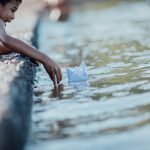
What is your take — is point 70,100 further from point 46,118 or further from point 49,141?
point 49,141

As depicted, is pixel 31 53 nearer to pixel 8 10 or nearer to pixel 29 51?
pixel 29 51

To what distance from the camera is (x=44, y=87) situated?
526cm

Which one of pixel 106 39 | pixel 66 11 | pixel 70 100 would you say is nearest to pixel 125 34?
pixel 106 39

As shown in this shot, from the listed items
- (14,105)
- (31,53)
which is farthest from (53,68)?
(14,105)

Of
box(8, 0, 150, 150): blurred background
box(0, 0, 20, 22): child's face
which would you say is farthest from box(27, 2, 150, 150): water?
box(0, 0, 20, 22): child's face

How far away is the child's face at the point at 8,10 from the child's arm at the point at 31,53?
17.1 inches

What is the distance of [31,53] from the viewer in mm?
5223

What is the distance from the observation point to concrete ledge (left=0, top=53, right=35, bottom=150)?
3.10m

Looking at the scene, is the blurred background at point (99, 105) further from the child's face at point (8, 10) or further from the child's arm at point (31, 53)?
the child's face at point (8, 10)

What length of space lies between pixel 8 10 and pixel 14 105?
7.72 feet

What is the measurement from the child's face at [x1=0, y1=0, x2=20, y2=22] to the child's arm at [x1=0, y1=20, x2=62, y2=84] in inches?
17.1

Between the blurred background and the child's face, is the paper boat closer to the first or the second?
the blurred background

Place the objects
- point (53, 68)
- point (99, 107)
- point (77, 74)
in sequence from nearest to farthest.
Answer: point (99, 107) < point (53, 68) < point (77, 74)

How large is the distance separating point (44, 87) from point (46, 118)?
126 cm
